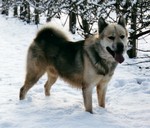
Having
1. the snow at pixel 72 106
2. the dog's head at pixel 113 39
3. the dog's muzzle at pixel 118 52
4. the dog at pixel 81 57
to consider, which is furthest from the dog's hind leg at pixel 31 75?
the dog's muzzle at pixel 118 52

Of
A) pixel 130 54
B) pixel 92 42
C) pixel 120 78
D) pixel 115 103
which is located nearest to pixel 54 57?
pixel 92 42

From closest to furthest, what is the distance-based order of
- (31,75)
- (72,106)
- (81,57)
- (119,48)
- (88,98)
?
(119,48)
(88,98)
(81,57)
(72,106)
(31,75)

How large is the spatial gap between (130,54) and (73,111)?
20.8 feet

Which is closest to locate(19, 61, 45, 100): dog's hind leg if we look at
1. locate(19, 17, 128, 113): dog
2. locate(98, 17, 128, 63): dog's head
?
locate(19, 17, 128, 113): dog

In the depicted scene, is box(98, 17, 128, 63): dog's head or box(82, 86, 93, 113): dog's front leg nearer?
box(98, 17, 128, 63): dog's head

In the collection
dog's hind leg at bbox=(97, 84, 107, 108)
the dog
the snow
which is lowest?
the snow

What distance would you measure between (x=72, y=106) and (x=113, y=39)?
146cm

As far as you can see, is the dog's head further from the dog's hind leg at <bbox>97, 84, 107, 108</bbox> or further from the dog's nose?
the dog's hind leg at <bbox>97, 84, 107, 108</bbox>

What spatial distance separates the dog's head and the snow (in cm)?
97

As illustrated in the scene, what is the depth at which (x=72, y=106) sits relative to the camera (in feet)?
20.1

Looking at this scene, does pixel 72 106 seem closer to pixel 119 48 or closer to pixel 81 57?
pixel 81 57

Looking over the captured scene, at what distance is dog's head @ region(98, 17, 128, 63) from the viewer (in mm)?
5339

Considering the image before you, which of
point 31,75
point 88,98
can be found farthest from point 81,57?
point 31,75

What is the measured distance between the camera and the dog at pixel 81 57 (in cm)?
546
